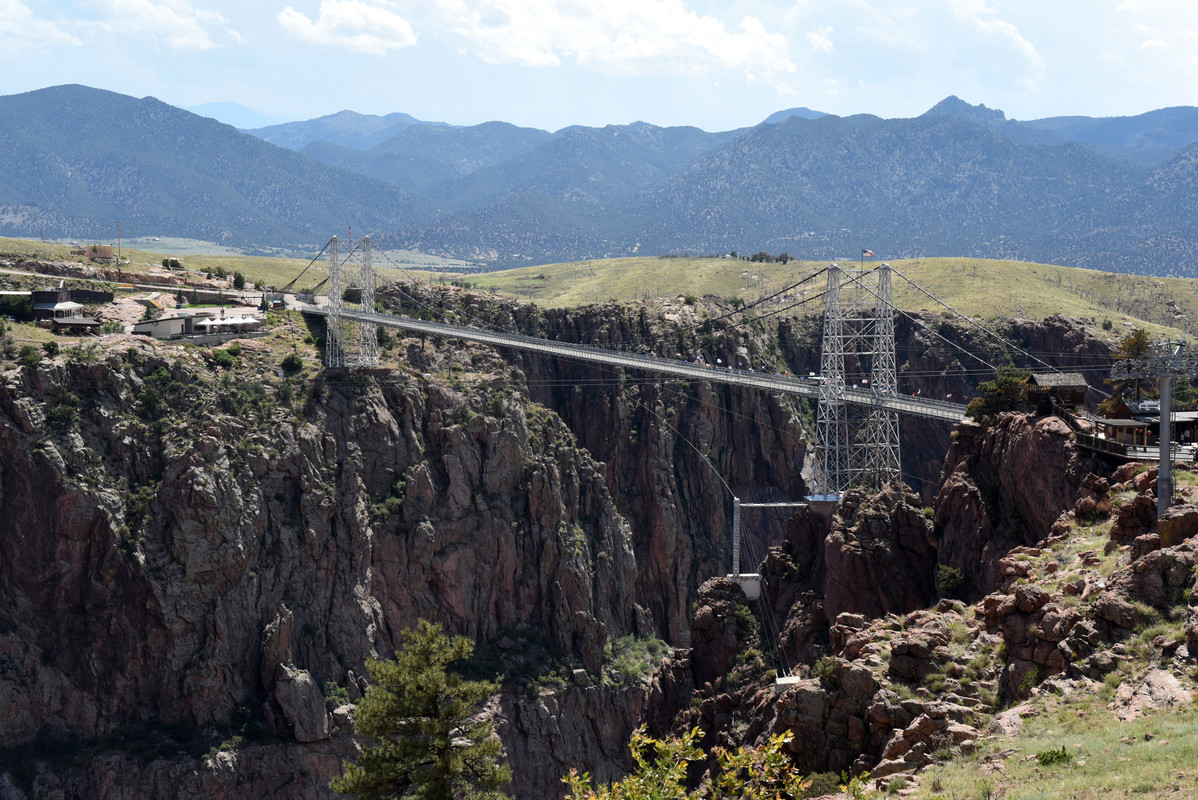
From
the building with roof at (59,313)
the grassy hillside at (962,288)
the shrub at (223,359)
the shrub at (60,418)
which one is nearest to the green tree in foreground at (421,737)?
the shrub at (60,418)

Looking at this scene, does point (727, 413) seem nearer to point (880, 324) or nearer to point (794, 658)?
point (880, 324)

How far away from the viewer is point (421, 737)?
40.9 metres

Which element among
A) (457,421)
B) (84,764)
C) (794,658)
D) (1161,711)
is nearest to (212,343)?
(457,421)

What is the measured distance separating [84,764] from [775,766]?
59469 millimetres

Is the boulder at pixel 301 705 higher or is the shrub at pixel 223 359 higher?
the shrub at pixel 223 359

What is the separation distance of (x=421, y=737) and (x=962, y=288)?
126749 millimetres

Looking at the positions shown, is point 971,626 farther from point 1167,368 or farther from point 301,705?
point 301,705

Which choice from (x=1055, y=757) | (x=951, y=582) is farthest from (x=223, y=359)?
(x=1055, y=757)

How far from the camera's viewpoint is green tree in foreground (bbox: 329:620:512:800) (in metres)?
40.3

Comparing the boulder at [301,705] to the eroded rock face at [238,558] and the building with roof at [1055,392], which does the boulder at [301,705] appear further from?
the building with roof at [1055,392]

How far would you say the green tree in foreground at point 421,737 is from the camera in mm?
40344

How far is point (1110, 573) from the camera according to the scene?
32.1 metres

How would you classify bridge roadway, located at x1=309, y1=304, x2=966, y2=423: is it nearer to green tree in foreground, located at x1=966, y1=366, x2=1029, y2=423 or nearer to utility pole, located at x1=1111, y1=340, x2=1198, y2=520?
green tree in foreground, located at x1=966, y1=366, x2=1029, y2=423

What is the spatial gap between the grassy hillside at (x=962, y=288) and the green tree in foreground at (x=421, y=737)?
354 ft
